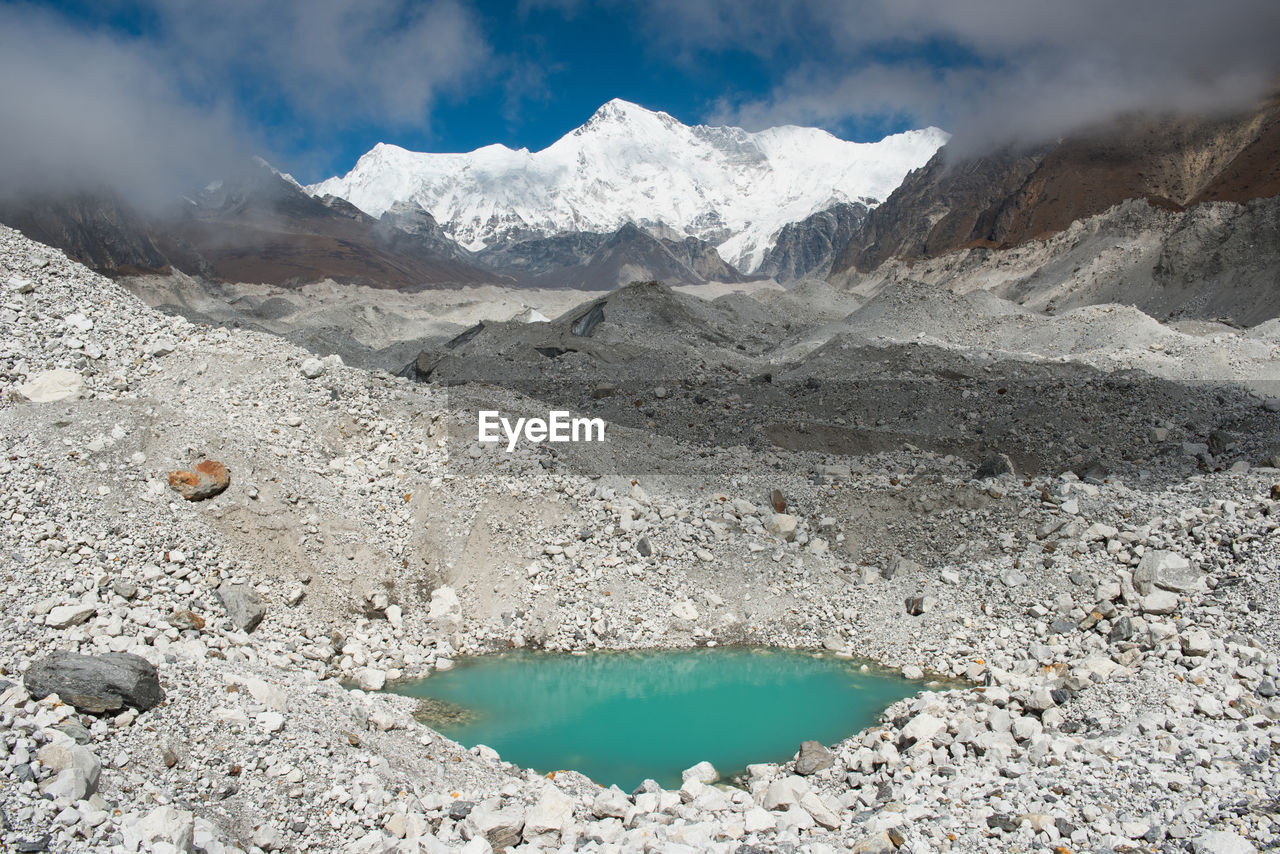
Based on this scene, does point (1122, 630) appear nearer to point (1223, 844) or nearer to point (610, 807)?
point (1223, 844)

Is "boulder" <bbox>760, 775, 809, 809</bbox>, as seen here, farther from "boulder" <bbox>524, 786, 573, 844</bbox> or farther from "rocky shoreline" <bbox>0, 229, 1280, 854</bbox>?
"boulder" <bbox>524, 786, 573, 844</bbox>

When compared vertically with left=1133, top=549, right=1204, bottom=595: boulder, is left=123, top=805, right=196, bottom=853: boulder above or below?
below

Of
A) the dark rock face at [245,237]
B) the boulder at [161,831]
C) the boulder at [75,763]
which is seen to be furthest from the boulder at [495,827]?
the dark rock face at [245,237]

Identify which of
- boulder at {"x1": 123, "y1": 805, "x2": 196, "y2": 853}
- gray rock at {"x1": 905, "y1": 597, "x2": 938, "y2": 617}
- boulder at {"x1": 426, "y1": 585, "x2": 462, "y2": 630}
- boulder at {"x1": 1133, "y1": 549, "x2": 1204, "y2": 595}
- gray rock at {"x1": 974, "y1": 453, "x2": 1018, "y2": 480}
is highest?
gray rock at {"x1": 974, "y1": 453, "x2": 1018, "y2": 480}

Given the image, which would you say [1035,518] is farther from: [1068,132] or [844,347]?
[1068,132]

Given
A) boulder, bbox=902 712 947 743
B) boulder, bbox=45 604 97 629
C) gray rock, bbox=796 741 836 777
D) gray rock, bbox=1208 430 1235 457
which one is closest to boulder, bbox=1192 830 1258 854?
boulder, bbox=902 712 947 743

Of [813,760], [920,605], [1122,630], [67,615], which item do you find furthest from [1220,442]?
[67,615]

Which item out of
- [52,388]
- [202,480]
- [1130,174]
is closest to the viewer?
[202,480]
